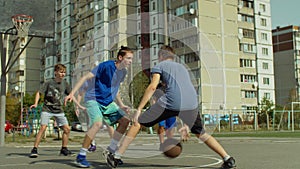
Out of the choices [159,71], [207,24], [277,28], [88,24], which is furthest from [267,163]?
[277,28]

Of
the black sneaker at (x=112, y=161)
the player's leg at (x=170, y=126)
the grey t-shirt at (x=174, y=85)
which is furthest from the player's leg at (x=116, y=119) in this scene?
the player's leg at (x=170, y=126)

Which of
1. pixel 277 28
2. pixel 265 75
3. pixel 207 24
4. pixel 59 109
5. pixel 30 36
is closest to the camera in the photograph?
pixel 59 109

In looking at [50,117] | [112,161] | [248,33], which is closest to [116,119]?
[112,161]

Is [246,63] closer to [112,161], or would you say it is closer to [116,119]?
[116,119]

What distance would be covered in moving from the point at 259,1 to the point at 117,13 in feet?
71.9

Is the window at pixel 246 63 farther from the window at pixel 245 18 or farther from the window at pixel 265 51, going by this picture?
the window at pixel 245 18

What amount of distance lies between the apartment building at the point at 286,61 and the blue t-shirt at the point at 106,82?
7662 centimetres

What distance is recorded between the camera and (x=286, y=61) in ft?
275

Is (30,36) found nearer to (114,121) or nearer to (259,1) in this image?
(114,121)

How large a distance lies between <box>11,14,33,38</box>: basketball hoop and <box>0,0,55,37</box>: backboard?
181 millimetres

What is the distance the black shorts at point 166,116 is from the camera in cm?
646

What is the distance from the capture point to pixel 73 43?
255ft

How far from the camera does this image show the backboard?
16469 millimetres

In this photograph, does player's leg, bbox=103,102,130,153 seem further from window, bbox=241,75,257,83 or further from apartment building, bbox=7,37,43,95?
apartment building, bbox=7,37,43,95
